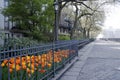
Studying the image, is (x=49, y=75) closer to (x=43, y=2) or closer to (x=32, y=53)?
(x=32, y=53)

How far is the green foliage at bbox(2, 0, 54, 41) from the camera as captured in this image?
23.1 meters

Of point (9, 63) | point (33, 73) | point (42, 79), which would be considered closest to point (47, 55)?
point (42, 79)

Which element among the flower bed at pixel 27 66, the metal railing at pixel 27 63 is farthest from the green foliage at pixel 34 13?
the flower bed at pixel 27 66

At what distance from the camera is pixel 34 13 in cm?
2373

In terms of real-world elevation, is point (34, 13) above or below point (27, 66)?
above

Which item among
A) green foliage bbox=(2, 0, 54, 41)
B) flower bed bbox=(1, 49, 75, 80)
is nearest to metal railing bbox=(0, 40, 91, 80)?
flower bed bbox=(1, 49, 75, 80)

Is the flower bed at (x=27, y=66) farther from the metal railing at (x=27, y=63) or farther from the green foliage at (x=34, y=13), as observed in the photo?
the green foliage at (x=34, y=13)

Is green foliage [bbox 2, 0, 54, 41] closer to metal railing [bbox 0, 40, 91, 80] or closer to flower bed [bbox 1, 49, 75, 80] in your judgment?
metal railing [bbox 0, 40, 91, 80]

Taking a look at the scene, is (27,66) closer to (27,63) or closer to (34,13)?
(27,63)

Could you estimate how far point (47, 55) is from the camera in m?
8.71

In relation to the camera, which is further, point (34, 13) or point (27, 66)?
point (34, 13)

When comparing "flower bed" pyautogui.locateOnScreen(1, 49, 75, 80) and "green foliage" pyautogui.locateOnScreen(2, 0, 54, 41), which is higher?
"green foliage" pyautogui.locateOnScreen(2, 0, 54, 41)

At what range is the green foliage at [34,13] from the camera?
2314 cm

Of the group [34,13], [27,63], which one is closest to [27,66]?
[27,63]
